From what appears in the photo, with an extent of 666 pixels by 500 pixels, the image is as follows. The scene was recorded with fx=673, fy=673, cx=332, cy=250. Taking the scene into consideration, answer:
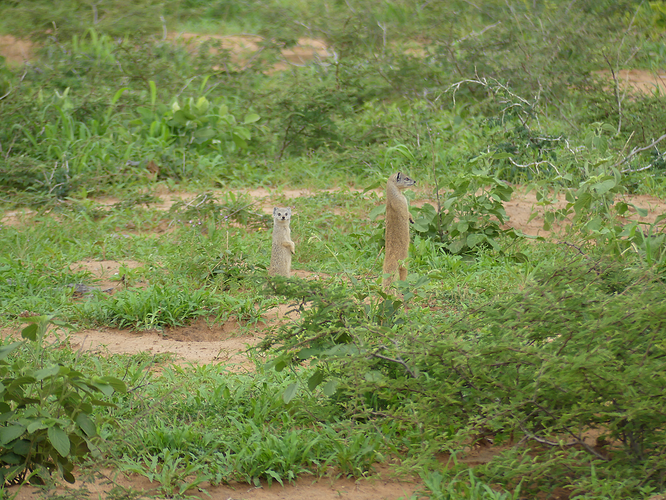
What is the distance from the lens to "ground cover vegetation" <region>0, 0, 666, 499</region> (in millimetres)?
2598

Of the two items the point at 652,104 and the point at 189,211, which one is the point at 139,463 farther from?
the point at 652,104

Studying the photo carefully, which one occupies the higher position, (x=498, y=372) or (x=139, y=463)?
(x=498, y=372)

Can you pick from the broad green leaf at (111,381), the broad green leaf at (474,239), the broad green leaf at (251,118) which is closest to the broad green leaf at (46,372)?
the broad green leaf at (111,381)

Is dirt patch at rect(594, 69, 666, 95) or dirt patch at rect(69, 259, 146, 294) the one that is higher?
dirt patch at rect(594, 69, 666, 95)

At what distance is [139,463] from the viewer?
9.45ft

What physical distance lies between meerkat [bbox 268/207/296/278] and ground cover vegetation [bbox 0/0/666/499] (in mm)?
123

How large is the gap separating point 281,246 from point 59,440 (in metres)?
2.65

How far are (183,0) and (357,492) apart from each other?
13477 mm

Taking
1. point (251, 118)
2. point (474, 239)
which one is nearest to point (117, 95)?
point (251, 118)

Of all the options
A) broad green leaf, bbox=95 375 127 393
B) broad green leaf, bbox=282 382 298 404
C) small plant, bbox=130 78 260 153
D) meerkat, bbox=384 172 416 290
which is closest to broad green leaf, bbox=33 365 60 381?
broad green leaf, bbox=95 375 127 393

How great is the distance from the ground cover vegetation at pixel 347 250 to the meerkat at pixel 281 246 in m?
0.12

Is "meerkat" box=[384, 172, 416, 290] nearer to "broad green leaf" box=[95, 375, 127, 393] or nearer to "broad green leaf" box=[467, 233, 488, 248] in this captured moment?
"broad green leaf" box=[467, 233, 488, 248]

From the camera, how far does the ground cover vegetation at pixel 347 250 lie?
8.52 ft

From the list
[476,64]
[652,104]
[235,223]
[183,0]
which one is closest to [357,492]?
[235,223]
